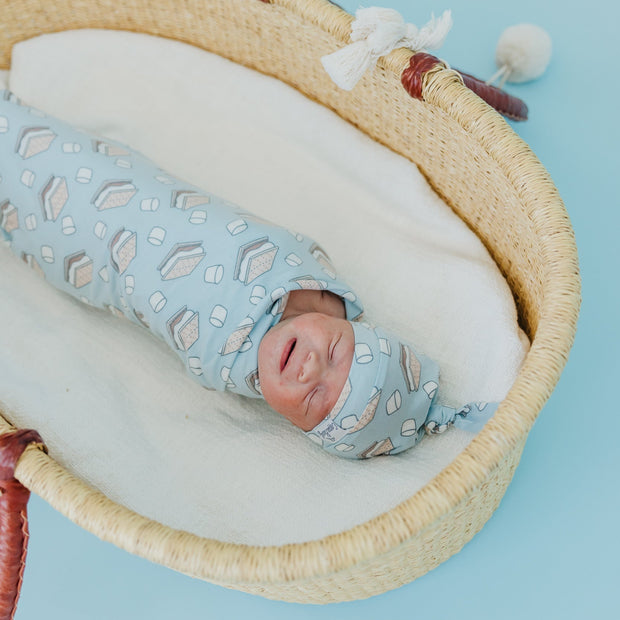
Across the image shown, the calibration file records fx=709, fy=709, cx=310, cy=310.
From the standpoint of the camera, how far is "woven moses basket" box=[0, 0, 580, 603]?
0.81m

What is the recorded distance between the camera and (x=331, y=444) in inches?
42.4

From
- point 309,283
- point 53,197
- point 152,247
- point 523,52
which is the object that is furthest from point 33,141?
point 523,52

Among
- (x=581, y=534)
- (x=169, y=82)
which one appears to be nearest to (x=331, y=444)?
(x=581, y=534)

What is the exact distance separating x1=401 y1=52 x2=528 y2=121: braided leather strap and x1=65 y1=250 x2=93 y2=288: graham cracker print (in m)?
0.62

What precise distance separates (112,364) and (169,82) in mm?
664

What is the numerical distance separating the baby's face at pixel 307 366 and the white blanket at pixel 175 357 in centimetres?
13

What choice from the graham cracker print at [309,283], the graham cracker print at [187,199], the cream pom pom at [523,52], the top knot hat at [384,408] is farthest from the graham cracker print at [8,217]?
the cream pom pom at [523,52]

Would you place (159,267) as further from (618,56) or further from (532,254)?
(618,56)

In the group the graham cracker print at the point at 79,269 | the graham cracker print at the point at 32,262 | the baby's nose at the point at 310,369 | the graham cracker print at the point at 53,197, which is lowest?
→ the graham cracker print at the point at 32,262

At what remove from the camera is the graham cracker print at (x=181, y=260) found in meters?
1.17

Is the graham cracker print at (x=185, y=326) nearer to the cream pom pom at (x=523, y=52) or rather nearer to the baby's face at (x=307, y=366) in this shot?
the baby's face at (x=307, y=366)

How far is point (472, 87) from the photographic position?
1.33 meters

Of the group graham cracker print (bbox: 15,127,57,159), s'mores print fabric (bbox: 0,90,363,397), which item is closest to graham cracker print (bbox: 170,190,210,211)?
s'mores print fabric (bbox: 0,90,363,397)

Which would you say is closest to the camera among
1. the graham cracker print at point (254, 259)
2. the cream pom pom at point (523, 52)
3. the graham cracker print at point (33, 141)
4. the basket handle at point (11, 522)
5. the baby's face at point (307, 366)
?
the basket handle at point (11, 522)
